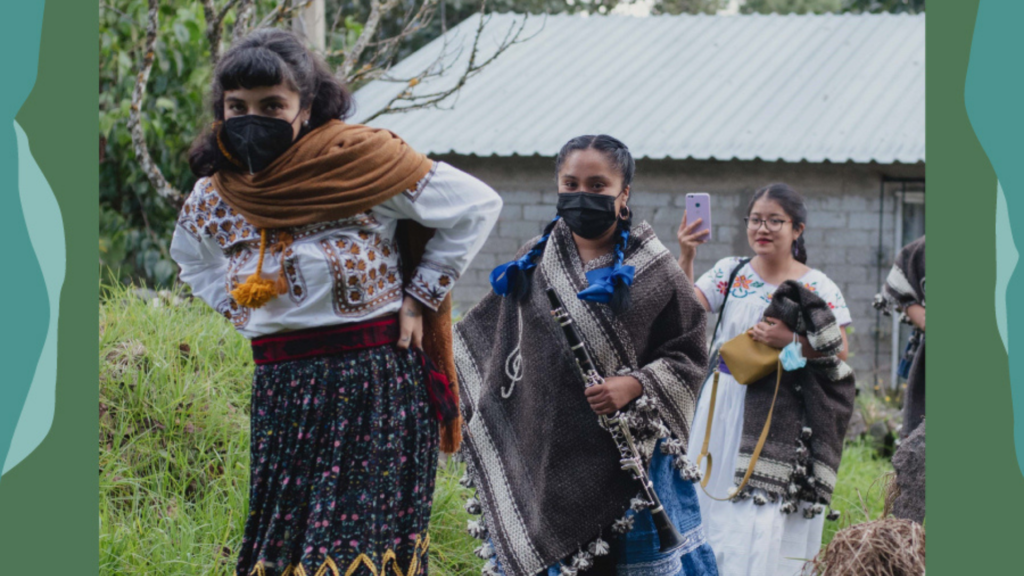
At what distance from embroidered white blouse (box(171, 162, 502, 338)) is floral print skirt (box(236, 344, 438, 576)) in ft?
0.48

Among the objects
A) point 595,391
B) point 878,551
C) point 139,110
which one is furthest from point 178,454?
point 878,551

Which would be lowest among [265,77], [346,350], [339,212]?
[346,350]

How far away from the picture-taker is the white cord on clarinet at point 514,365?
3.64 metres

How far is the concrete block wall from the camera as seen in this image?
10.3 metres

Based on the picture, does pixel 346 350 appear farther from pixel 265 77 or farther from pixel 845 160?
pixel 845 160

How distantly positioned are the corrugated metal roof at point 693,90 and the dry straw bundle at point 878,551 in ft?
23.4

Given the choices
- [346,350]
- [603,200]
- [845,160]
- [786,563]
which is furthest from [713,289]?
[845,160]

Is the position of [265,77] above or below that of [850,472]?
above

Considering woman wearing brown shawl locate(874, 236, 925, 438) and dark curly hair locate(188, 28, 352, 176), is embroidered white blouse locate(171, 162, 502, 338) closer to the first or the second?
dark curly hair locate(188, 28, 352, 176)

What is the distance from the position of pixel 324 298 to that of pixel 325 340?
127 millimetres

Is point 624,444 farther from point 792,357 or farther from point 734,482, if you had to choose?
point 734,482

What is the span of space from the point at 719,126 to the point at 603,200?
7.56 meters

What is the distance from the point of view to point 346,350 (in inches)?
117

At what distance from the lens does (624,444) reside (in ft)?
11.2
